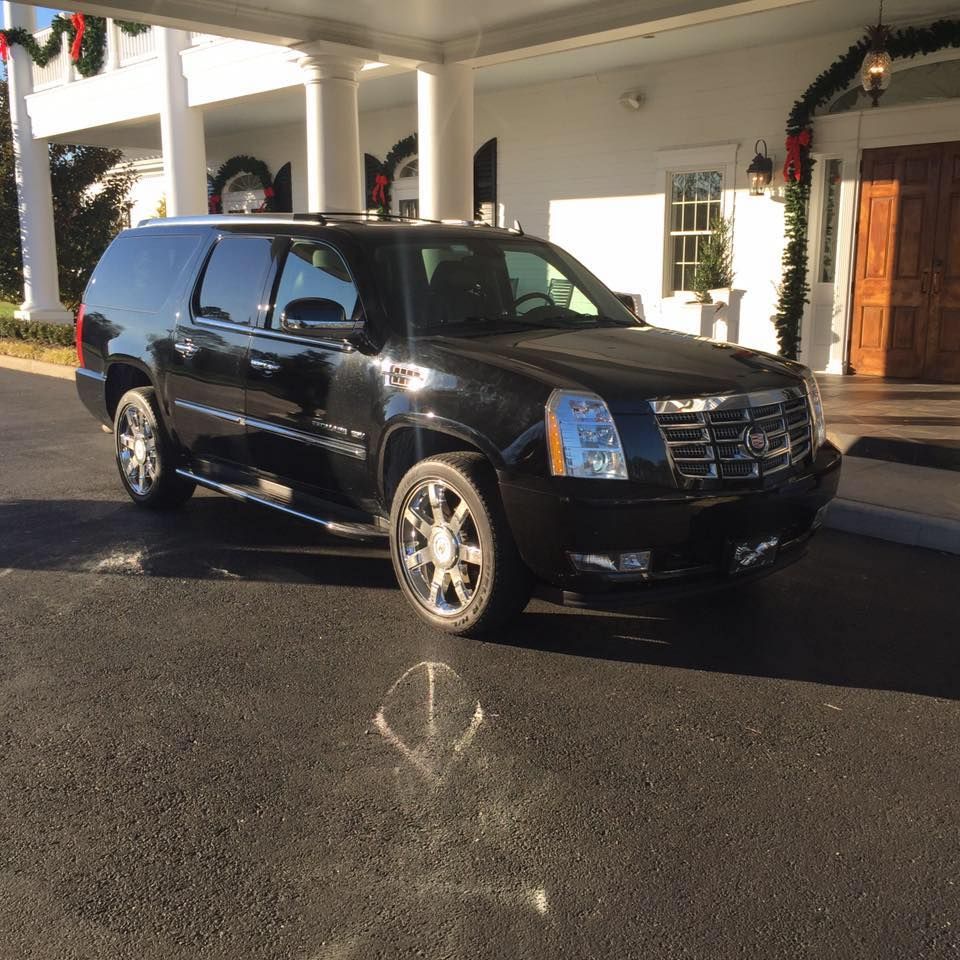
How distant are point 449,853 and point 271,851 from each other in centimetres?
52

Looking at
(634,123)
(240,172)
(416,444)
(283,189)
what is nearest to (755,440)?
(416,444)

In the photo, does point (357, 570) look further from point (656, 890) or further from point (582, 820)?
point (656, 890)

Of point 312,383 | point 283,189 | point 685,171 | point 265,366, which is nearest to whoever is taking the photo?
point 312,383

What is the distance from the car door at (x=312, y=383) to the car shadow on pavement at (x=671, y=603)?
598mm

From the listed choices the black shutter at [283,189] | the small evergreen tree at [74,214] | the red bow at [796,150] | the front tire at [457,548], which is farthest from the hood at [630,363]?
the small evergreen tree at [74,214]

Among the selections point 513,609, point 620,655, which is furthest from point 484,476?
point 620,655

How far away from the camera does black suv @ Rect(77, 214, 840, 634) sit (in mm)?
4258

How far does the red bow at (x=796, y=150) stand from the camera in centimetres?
1230

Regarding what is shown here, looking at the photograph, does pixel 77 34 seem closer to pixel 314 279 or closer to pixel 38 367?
pixel 38 367

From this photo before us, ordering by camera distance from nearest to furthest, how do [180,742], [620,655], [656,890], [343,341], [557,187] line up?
[656,890]
[180,742]
[620,655]
[343,341]
[557,187]

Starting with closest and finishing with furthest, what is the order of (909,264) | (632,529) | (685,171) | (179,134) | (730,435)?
(632,529) < (730,435) < (909,264) < (685,171) < (179,134)

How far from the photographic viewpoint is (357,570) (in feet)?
18.9

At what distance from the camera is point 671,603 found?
520cm

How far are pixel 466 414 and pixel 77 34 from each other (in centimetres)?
1637
